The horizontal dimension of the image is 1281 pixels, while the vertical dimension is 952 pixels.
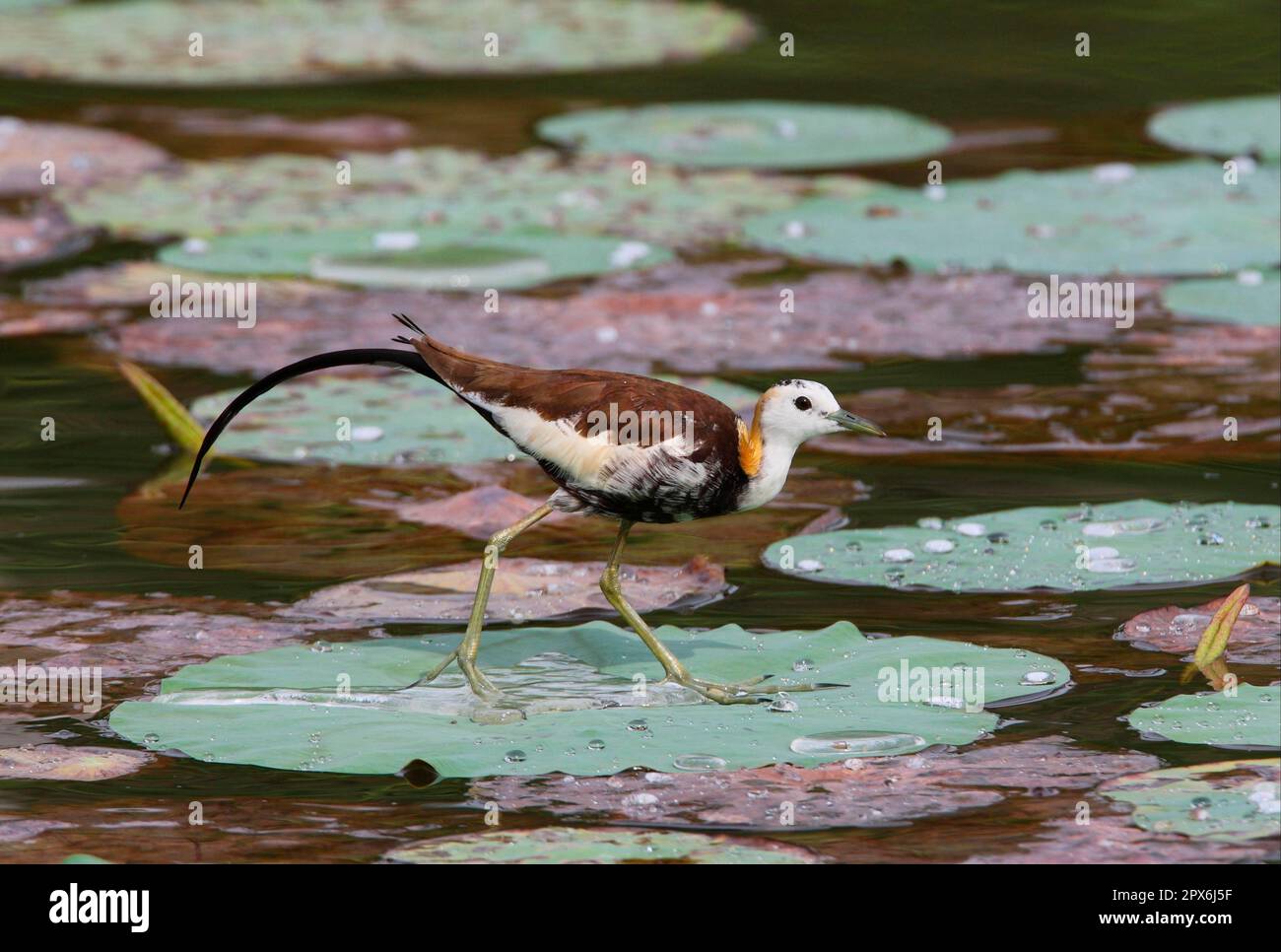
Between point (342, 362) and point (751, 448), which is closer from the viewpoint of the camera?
point (751, 448)

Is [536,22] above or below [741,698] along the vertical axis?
above

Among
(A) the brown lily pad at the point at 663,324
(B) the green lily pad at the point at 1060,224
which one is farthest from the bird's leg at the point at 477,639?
(B) the green lily pad at the point at 1060,224

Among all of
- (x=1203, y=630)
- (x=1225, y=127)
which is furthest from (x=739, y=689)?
(x=1225, y=127)

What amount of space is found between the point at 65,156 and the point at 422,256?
12.8 feet

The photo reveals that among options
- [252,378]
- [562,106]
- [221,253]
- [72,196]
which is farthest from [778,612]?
[562,106]

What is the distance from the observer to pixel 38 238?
13461 mm

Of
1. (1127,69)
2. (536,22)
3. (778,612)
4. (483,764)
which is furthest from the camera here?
(536,22)

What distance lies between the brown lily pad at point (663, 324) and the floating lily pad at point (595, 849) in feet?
18.1

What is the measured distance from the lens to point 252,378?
34.8 feet

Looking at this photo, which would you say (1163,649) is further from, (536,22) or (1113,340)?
(536,22)

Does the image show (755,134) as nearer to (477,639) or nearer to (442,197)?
(442,197)

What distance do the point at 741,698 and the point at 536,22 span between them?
46.0ft

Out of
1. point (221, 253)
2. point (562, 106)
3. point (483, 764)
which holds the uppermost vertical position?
point (562, 106)

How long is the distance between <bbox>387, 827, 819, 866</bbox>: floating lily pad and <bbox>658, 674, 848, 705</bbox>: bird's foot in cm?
98
